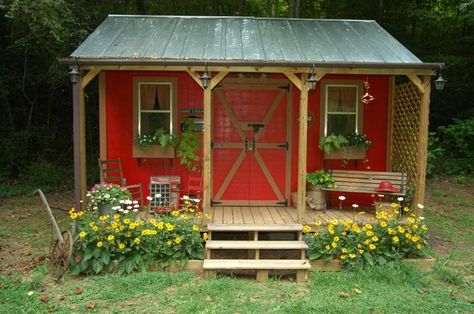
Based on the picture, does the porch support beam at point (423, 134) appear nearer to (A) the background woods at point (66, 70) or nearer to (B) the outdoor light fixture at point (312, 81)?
(B) the outdoor light fixture at point (312, 81)

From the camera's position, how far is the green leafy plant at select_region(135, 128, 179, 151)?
691 cm

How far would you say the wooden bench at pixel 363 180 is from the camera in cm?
672

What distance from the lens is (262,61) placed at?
583cm

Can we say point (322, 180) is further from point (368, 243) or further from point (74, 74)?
point (74, 74)

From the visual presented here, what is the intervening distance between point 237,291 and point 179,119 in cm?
354

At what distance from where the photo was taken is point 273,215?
6.63 meters

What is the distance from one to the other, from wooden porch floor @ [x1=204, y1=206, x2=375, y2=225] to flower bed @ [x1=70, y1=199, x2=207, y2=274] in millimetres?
815

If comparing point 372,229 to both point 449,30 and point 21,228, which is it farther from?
point 449,30

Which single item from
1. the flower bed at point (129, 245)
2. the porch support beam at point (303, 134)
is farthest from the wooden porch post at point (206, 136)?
the porch support beam at point (303, 134)

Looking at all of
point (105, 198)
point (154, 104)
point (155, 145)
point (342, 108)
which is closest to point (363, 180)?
point (342, 108)

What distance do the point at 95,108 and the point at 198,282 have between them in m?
8.38

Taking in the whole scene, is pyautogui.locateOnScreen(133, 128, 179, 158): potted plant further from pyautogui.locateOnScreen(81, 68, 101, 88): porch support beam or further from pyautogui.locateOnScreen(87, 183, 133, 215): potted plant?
pyautogui.locateOnScreen(81, 68, 101, 88): porch support beam

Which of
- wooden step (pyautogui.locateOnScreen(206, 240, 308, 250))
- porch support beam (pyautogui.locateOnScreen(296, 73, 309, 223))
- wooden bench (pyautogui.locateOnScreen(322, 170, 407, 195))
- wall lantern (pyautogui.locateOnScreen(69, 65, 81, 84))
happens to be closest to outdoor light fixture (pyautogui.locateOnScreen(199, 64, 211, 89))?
porch support beam (pyautogui.locateOnScreen(296, 73, 309, 223))

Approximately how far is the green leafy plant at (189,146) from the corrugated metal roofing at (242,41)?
4.50 feet
